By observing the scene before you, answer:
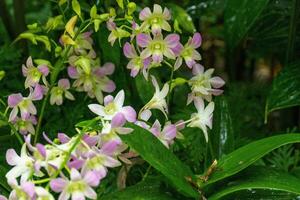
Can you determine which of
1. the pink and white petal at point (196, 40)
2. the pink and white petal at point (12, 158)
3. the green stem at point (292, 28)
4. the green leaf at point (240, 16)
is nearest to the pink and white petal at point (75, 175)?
the pink and white petal at point (12, 158)

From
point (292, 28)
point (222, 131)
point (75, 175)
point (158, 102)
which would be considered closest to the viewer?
point (75, 175)

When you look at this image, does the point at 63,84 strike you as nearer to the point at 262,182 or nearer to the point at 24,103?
the point at 24,103

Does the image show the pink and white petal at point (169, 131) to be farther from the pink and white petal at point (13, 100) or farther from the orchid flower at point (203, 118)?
the pink and white petal at point (13, 100)

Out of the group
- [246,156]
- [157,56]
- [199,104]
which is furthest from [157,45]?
[246,156]

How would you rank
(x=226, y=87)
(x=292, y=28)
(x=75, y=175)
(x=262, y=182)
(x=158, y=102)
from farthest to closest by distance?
(x=226, y=87) < (x=292, y=28) < (x=158, y=102) < (x=262, y=182) < (x=75, y=175)

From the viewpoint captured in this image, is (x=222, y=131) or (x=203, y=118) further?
(x=222, y=131)

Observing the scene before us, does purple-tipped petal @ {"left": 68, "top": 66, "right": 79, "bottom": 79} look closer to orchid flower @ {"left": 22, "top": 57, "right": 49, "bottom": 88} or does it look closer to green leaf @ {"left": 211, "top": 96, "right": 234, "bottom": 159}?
orchid flower @ {"left": 22, "top": 57, "right": 49, "bottom": 88}

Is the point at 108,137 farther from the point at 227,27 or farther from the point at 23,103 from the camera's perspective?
the point at 227,27
